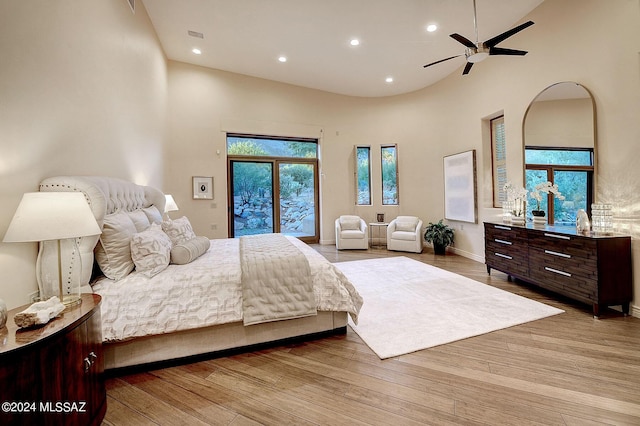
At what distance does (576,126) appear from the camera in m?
3.26

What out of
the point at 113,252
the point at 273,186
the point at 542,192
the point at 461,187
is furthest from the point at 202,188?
the point at 542,192

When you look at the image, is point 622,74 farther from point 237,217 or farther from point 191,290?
point 237,217

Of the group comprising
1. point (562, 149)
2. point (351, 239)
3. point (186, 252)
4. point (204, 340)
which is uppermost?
point (562, 149)

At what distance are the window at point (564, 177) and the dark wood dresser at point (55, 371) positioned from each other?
4725 millimetres

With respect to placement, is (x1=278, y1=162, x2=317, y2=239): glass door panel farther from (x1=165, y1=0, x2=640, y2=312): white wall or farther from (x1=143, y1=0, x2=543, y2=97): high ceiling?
(x1=143, y1=0, x2=543, y2=97): high ceiling

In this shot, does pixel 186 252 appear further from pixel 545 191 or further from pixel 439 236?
pixel 439 236

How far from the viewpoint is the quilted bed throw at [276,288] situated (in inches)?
82.0

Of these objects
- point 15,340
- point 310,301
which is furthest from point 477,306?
point 15,340

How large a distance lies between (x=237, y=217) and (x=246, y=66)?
3.19 m

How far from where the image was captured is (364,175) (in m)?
7.03

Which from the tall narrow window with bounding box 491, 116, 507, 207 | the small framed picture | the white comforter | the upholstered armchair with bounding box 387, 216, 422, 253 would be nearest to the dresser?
the tall narrow window with bounding box 491, 116, 507, 207

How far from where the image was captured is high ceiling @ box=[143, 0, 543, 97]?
12.2 feet

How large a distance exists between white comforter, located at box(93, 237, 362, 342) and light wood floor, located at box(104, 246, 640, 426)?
354mm

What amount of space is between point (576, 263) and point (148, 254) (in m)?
4.02
